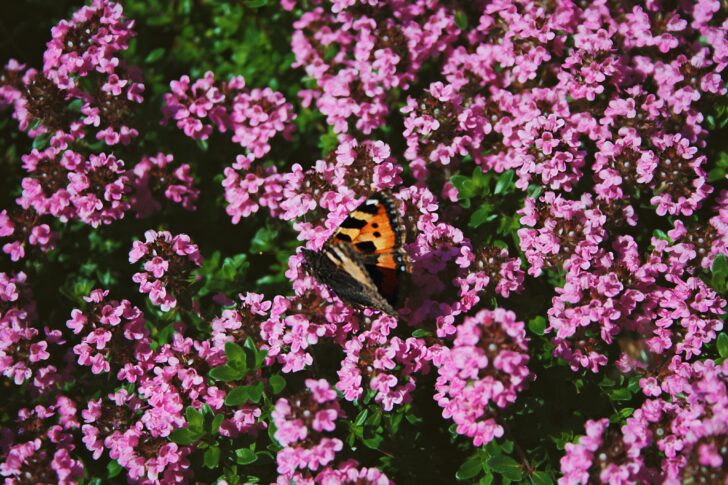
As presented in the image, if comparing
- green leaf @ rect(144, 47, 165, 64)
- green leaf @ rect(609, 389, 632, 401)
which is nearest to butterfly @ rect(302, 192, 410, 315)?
green leaf @ rect(609, 389, 632, 401)

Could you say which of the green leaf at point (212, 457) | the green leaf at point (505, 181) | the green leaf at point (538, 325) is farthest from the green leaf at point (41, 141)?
the green leaf at point (538, 325)

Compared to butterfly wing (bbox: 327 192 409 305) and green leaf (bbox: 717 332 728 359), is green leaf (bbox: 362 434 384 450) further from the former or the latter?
green leaf (bbox: 717 332 728 359)

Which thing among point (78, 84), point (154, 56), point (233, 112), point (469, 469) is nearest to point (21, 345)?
point (78, 84)

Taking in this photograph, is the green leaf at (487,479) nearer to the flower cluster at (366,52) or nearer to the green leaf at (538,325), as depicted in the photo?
the green leaf at (538,325)

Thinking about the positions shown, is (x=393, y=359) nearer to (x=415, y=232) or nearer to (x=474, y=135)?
(x=415, y=232)

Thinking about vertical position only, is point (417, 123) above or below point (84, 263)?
below

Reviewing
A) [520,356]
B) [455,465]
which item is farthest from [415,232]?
[455,465]
